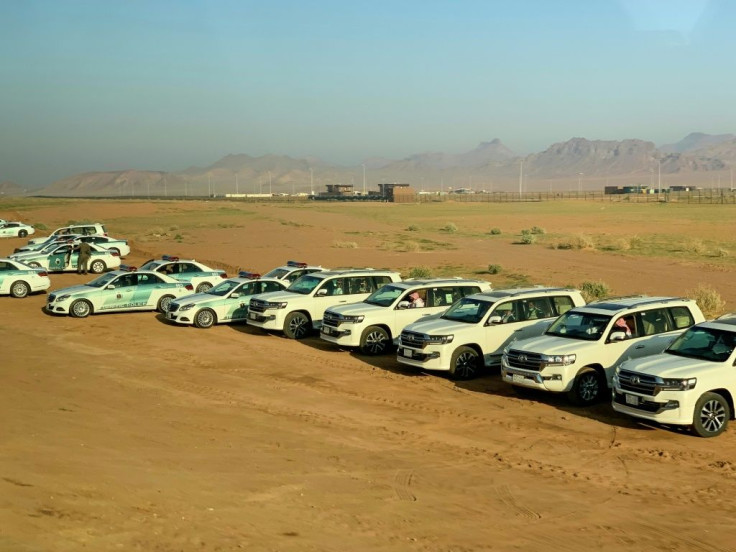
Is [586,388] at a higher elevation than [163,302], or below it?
below

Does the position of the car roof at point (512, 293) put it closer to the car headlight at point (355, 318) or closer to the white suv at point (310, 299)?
the car headlight at point (355, 318)

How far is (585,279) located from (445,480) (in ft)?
78.3

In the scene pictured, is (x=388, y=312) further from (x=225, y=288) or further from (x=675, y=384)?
(x=675, y=384)

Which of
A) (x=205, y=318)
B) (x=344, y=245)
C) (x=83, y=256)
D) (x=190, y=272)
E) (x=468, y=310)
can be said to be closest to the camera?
(x=468, y=310)

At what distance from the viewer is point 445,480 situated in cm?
992

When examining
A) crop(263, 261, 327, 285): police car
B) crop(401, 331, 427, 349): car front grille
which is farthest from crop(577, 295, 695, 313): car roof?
crop(263, 261, 327, 285): police car

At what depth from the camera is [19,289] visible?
28.1 meters

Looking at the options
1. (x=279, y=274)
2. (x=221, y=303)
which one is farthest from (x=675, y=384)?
(x=279, y=274)

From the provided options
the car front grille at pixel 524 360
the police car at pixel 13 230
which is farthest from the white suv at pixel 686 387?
the police car at pixel 13 230

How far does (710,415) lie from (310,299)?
10.9 metres

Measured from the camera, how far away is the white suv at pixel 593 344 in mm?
13953

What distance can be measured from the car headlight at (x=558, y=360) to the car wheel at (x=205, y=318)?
1100cm

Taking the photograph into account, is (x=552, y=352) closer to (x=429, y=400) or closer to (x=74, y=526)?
(x=429, y=400)

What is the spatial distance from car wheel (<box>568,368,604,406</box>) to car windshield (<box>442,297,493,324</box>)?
2.85m
